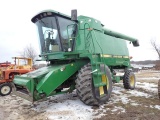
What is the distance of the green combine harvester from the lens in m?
5.80

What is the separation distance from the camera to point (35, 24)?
301 inches

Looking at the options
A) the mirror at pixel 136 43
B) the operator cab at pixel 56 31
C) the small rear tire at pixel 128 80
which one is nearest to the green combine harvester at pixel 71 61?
the operator cab at pixel 56 31

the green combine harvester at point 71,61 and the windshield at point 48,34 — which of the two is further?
the windshield at point 48,34

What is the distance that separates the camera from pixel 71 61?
712cm

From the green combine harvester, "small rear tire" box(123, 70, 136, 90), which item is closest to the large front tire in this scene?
the green combine harvester

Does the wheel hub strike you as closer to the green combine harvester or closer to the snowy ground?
the green combine harvester

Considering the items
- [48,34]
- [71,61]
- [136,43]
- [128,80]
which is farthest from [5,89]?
[136,43]

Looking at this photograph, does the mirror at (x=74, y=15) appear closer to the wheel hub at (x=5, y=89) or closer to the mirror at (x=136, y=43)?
the wheel hub at (x=5, y=89)

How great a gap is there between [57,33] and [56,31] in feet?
0.29

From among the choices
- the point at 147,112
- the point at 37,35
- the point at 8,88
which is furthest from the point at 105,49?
the point at 8,88

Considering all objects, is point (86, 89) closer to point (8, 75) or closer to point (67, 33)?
point (67, 33)

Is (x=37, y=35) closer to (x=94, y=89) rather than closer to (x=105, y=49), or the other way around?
(x=105, y=49)

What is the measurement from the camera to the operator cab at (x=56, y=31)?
266 inches

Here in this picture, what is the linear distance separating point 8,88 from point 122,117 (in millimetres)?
6857
